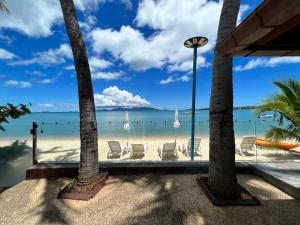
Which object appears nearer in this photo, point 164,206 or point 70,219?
point 70,219

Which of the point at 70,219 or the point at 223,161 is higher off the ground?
the point at 223,161

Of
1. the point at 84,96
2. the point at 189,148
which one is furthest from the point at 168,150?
the point at 84,96

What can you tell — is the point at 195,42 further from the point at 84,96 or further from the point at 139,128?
the point at 139,128

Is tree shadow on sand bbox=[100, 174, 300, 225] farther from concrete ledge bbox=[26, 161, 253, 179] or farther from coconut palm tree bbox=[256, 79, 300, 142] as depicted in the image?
coconut palm tree bbox=[256, 79, 300, 142]

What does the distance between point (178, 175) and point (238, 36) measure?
12.7 feet

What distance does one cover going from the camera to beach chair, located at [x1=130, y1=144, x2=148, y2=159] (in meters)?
8.65

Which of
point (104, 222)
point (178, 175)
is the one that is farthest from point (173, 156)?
point (104, 222)

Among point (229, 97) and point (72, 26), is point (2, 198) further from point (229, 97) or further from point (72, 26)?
point (229, 97)

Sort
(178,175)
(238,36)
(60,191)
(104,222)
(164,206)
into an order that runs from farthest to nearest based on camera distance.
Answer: (178,175)
(60,191)
(164,206)
(104,222)
(238,36)

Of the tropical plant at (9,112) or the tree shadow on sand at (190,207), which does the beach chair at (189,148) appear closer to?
the tree shadow on sand at (190,207)

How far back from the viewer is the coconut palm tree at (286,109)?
4.76 meters

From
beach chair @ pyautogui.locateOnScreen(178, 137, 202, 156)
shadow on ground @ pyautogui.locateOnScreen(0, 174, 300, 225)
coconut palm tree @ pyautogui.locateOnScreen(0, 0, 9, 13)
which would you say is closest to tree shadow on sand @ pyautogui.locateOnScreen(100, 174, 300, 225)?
shadow on ground @ pyautogui.locateOnScreen(0, 174, 300, 225)

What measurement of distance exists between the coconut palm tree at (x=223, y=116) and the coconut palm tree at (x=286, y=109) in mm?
2022

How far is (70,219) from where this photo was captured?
3.23 meters
